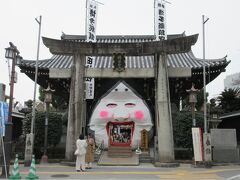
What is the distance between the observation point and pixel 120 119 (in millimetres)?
20188

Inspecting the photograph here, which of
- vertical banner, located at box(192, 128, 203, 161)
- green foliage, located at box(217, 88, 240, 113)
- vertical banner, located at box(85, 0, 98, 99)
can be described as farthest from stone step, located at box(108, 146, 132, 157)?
green foliage, located at box(217, 88, 240, 113)

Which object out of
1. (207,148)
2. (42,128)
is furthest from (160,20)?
(42,128)

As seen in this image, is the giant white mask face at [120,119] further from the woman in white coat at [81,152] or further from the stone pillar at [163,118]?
the woman in white coat at [81,152]

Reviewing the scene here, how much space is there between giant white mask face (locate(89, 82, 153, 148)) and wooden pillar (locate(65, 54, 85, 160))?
171 inches

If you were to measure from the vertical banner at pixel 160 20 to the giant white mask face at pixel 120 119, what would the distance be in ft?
16.2

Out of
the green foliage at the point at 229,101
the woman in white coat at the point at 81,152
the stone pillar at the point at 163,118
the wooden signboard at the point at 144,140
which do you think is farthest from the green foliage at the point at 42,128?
the green foliage at the point at 229,101

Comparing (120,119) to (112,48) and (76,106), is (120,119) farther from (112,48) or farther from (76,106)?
(112,48)

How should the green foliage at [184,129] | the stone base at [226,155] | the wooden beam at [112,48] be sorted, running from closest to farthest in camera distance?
the wooden beam at [112,48], the stone base at [226,155], the green foliage at [184,129]

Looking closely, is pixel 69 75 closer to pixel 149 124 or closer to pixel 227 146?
pixel 149 124

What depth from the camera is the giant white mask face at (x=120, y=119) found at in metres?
20.2

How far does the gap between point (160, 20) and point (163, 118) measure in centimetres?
897

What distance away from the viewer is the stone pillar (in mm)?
15094

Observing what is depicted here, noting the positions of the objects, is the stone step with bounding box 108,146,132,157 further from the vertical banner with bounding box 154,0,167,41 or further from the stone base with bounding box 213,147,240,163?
the vertical banner with bounding box 154,0,167,41

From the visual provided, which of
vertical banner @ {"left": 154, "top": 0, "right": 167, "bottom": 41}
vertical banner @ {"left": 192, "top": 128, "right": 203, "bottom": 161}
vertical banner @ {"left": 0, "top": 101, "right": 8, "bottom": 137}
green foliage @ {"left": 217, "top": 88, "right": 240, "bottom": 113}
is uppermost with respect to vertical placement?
vertical banner @ {"left": 154, "top": 0, "right": 167, "bottom": 41}
